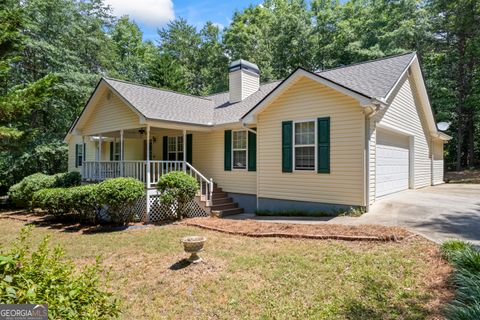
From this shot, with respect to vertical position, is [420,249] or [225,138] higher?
[225,138]

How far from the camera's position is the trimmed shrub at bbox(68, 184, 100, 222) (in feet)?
33.4

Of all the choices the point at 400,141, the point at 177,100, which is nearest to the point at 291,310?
the point at 400,141

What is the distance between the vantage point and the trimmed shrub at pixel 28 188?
14.9 m

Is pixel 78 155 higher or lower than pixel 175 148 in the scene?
lower

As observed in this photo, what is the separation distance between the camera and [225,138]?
12883 millimetres

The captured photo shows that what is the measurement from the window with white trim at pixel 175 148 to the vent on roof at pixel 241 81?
3.64 m

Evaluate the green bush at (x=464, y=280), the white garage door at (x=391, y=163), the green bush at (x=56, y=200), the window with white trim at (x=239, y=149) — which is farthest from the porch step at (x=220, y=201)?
the green bush at (x=464, y=280)

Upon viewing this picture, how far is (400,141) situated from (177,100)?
1037 cm

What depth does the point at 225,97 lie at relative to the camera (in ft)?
55.3

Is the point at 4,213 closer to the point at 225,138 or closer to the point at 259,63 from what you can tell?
the point at 225,138

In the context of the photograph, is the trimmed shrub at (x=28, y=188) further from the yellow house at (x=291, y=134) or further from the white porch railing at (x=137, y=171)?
the yellow house at (x=291, y=134)

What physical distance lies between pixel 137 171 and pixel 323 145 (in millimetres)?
7340

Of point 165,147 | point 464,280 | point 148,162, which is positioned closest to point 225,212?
point 148,162

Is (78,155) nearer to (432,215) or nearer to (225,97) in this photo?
(225,97)
